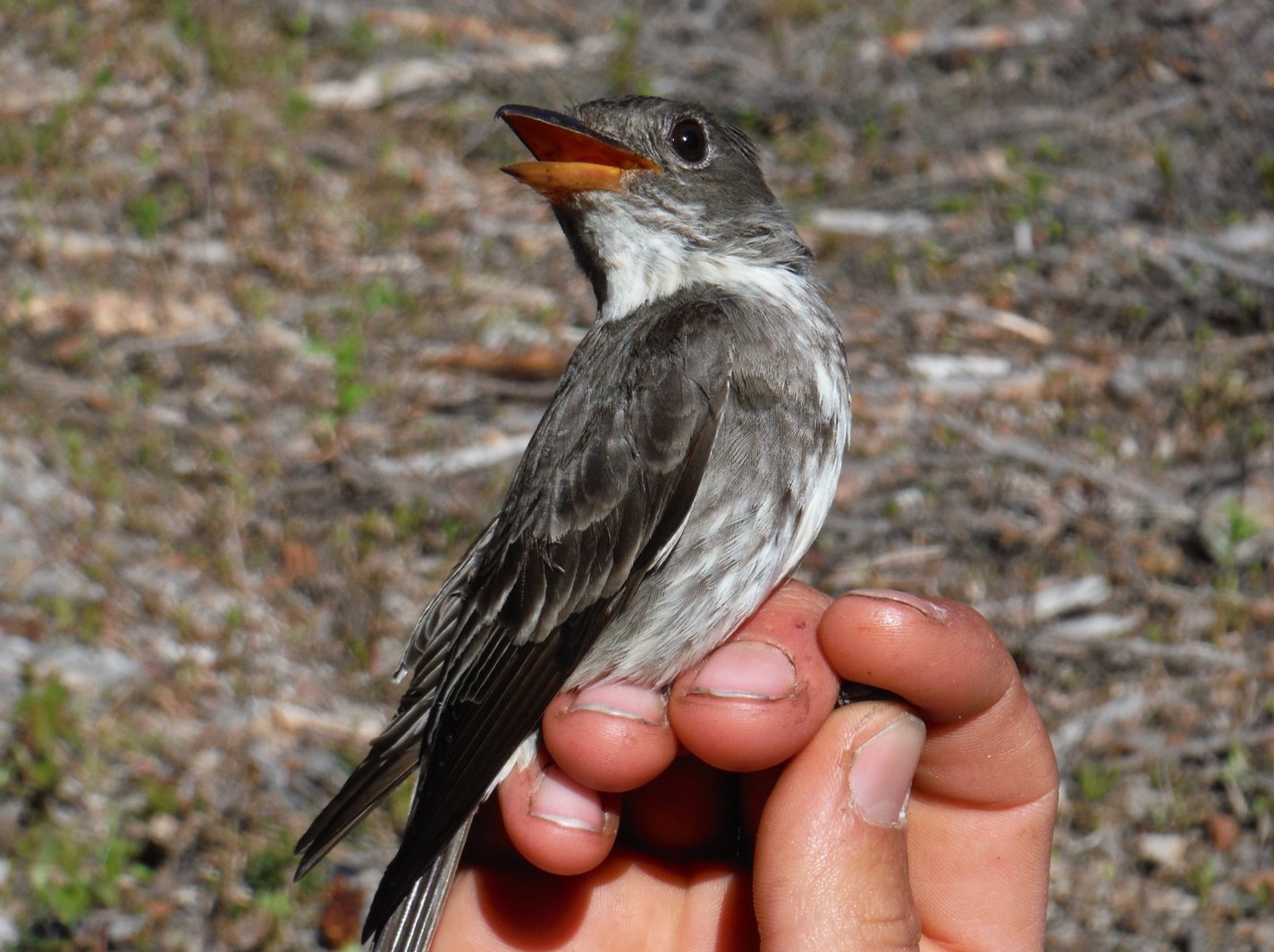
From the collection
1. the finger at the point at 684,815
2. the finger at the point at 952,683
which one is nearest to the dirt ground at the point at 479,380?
the finger at the point at 684,815

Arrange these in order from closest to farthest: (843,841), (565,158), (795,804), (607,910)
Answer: (843,841), (795,804), (607,910), (565,158)

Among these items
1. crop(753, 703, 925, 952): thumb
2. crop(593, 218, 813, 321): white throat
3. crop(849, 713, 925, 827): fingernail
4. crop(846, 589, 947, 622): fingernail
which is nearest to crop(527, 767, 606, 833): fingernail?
crop(753, 703, 925, 952): thumb

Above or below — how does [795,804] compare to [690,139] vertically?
below

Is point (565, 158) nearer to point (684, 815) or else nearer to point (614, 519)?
point (614, 519)

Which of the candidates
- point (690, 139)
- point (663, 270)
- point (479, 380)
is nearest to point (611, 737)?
point (663, 270)

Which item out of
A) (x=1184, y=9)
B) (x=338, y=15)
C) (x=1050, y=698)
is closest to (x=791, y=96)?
(x=1184, y=9)

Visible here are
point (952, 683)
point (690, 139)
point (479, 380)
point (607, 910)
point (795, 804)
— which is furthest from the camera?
point (479, 380)

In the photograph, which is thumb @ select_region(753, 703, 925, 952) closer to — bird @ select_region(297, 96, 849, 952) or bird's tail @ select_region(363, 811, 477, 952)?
bird @ select_region(297, 96, 849, 952)
